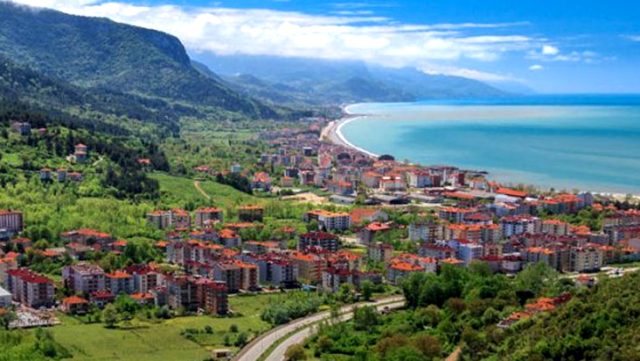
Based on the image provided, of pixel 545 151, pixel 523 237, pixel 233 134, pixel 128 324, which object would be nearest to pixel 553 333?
pixel 128 324

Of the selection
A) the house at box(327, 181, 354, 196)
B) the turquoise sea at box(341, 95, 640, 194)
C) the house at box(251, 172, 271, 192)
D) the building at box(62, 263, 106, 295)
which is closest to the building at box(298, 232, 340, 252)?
the building at box(62, 263, 106, 295)

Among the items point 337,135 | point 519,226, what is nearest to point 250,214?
point 519,226

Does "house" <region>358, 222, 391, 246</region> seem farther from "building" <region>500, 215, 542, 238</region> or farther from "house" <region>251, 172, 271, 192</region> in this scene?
"house" <region>251, 172, 271, 192</region>

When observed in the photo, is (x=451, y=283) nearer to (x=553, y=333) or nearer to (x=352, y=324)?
(x=352, y=324)

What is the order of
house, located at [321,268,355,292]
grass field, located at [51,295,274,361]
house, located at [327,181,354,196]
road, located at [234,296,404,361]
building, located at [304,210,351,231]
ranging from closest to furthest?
road, located at [234,296,404,361]
grass field, located at [51,295,274,361]
house, located at [321,268,355,292]
building, located at [304,210,351,231]
house, located at [327,181,354,196]

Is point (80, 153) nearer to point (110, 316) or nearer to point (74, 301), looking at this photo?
point (74, 301)

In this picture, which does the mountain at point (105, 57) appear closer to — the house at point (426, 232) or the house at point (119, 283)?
the house at point (426, 232)

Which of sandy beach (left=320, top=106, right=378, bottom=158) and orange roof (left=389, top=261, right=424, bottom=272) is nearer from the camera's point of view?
orange roof (left=389, top=261, right=424, bottom=272)
